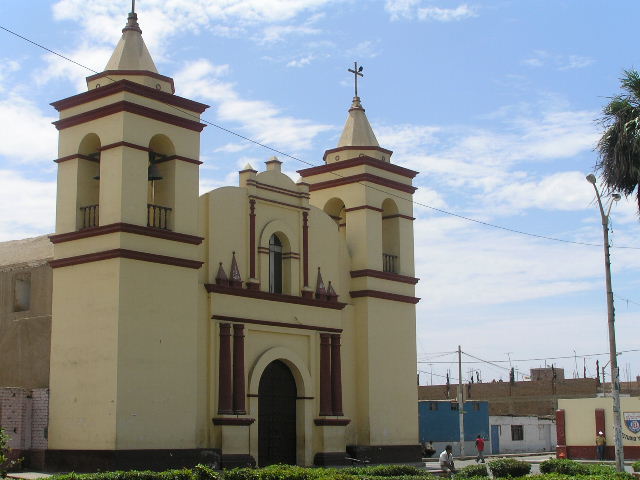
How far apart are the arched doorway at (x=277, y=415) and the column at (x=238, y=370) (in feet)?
4.83

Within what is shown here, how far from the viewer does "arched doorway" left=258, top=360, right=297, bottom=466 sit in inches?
1140

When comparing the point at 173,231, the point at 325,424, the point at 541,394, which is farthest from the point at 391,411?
the point at 541,394

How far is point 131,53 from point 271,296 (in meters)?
8.27

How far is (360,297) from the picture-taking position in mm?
32844

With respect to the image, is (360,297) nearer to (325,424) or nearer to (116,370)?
(325,424)

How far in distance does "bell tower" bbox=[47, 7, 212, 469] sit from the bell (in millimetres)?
30

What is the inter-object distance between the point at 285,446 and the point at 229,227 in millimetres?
7082

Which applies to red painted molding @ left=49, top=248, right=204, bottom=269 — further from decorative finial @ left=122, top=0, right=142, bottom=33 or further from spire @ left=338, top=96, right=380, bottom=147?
spire @ left=338, top=96, right=380, bottom=147

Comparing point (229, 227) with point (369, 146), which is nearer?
point (229, 227)

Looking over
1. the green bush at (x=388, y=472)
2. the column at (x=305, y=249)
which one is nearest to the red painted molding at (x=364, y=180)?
the column at (x=305, y=249)

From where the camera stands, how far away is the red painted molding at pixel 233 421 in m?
26.8

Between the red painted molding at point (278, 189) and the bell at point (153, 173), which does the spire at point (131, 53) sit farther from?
the red painted molding at point (278, 189)

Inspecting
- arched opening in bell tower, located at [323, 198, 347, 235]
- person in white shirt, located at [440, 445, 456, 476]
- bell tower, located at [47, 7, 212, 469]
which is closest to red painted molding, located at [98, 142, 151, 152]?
bell tower, located at [47, 7, 212, 469]

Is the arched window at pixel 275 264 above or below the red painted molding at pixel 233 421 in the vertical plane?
above
